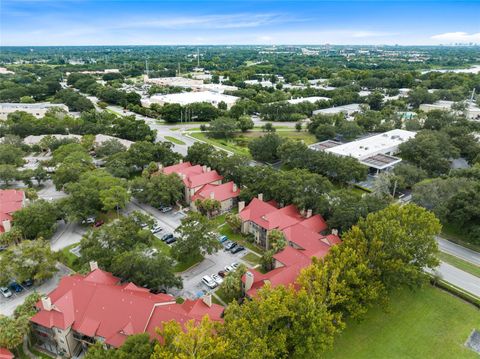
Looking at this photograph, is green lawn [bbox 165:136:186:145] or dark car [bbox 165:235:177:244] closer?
dark car [bbox 165:235:177:244]

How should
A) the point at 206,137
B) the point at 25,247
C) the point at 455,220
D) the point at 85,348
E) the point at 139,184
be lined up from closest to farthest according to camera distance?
the point at 85,348 → the point at 25,247 → the point at 455,220 → the point at 139,184 → the point at 206,137

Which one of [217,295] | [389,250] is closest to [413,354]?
[389,250]

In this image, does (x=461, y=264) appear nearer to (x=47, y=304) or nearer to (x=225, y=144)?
(x=47, y=304)

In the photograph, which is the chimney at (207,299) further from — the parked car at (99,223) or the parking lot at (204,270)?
the parked car at (99,223)

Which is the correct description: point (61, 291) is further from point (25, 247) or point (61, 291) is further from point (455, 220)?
point (455, 220)

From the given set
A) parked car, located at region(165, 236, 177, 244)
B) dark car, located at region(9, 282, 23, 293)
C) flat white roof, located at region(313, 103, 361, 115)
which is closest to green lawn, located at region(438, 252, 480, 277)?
parked car, located at region(165, 236, 177, 244)

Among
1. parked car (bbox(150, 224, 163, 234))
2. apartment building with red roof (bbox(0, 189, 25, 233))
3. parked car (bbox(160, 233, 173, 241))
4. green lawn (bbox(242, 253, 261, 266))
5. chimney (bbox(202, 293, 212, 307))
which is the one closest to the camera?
chimney (bbox(202, 293, 212, 307))

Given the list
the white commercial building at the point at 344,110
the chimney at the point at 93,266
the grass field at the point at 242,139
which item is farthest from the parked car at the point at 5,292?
the white commercial building at the point at 344,110

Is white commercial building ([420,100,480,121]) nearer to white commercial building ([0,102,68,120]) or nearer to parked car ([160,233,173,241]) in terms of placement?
parked car ([160,233,173,241])
